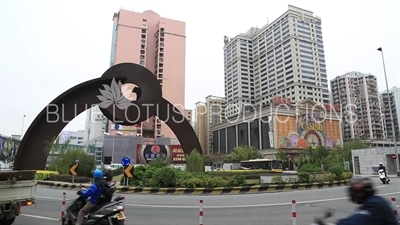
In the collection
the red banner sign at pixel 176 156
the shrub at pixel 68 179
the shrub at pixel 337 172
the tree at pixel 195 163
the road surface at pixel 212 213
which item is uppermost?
the red banner sign at pixel 176 156

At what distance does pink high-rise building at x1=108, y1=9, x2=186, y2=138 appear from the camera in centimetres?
9119

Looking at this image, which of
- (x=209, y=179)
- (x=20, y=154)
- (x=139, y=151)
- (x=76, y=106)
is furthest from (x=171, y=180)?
(x=139, y=151)

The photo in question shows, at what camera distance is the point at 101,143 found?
70250 millimetres

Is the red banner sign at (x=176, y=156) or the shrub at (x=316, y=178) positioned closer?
the shrub at (x=316, y=178)

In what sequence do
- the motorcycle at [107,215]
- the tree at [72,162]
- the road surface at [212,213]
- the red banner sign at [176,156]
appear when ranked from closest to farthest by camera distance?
the motorcycle at [107,215] < the road surface at [212,213] < the tree at [72,162] < the red banner sign at [176,156]

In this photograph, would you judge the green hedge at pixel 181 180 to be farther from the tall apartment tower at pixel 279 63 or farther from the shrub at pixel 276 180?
the tall apartment tower at pixel 279 63

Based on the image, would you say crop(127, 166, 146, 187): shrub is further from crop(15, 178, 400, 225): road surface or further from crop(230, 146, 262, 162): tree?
crop(230, 146, 262, 162): tree

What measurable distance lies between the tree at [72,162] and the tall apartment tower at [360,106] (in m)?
101

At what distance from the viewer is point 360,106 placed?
10806 cm

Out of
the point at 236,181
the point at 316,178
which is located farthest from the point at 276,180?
the point at 316,178

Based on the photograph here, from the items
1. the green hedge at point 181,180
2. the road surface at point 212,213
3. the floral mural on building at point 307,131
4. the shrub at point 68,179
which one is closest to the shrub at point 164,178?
the green hedge at point 181,180

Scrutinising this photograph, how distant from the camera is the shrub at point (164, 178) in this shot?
54.5 feet

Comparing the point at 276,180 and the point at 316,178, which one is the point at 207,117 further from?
the point at 276,180

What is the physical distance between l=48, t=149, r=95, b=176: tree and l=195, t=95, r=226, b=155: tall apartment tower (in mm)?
97895
